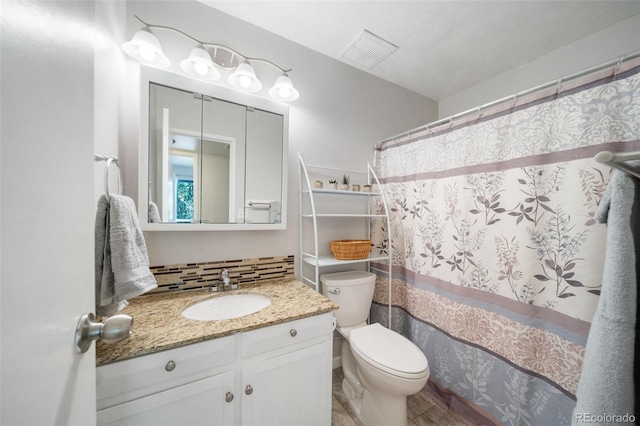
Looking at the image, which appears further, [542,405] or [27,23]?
[542,405]

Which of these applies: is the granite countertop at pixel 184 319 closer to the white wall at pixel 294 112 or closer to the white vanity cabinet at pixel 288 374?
the white vanity cabinet at pixel 288 374

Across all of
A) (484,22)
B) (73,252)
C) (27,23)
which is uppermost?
(484,22)

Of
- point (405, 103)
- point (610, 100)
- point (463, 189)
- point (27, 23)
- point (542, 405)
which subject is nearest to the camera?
point (27, 23)

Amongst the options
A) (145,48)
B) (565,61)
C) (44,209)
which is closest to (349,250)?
(44,209)

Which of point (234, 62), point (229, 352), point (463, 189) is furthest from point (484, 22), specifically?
point (229, 352)

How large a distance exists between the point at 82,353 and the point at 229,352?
1.80 ft

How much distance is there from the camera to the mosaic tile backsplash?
124 cm

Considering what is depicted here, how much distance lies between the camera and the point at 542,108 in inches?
41.7

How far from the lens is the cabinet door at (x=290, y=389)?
95cm

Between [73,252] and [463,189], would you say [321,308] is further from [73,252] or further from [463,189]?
[463,189]

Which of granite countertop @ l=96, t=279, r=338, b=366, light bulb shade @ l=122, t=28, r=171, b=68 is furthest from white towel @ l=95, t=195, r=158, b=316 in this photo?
light bulb shade @ l=122, t=28, r=171, b=68

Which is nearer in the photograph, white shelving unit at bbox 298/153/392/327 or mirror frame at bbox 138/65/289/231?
mirror frame at bbox 138/65/289/231

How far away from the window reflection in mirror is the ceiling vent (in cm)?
80

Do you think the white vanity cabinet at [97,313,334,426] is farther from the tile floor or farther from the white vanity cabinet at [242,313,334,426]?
the tile floor
